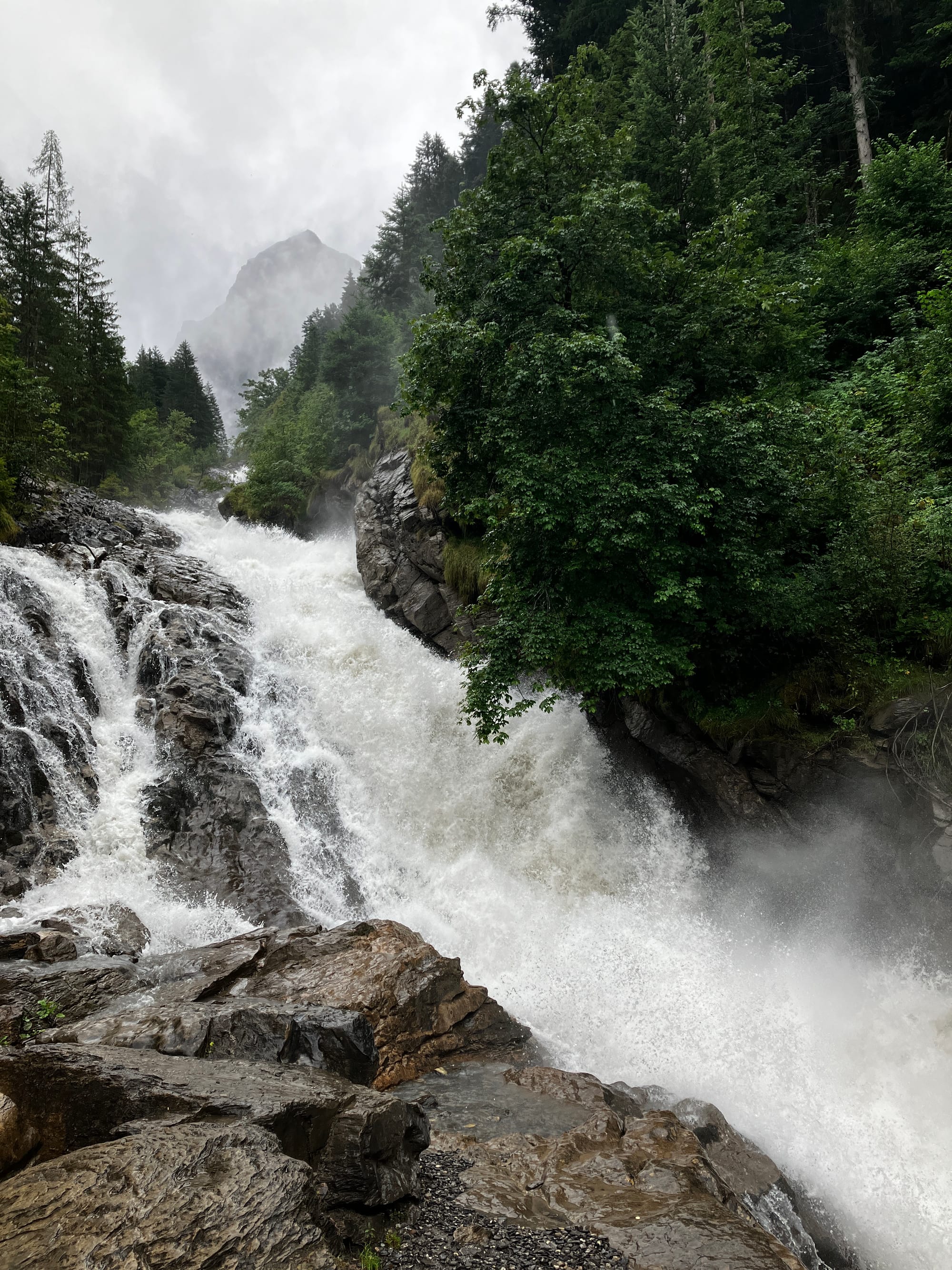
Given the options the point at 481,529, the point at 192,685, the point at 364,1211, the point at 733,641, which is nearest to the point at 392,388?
the point at 481,529

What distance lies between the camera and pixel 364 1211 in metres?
A: 4.19

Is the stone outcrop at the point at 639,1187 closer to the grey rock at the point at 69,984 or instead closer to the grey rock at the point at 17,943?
the grey rock at the point at 69,984

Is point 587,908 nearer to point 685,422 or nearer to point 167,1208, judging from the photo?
point 685,422

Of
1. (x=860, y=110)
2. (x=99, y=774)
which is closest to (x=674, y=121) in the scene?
(x=860, y=110)

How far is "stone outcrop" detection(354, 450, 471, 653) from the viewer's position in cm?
1869

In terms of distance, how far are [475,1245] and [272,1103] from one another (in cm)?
159

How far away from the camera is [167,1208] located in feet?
9.46

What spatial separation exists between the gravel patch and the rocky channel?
19mm

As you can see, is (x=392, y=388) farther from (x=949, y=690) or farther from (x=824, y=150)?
(x=949, y=690)

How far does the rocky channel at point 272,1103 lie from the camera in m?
3.06

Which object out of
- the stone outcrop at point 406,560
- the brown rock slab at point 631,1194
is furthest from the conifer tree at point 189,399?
the brown rock slab at point 631,1194

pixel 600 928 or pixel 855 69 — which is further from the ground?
pixel 855 69

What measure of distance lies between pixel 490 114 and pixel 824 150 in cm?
1752

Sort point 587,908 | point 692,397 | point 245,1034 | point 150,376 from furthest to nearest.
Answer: point 150,376 < point 692,397 < point 587,908 < point 245,1034
